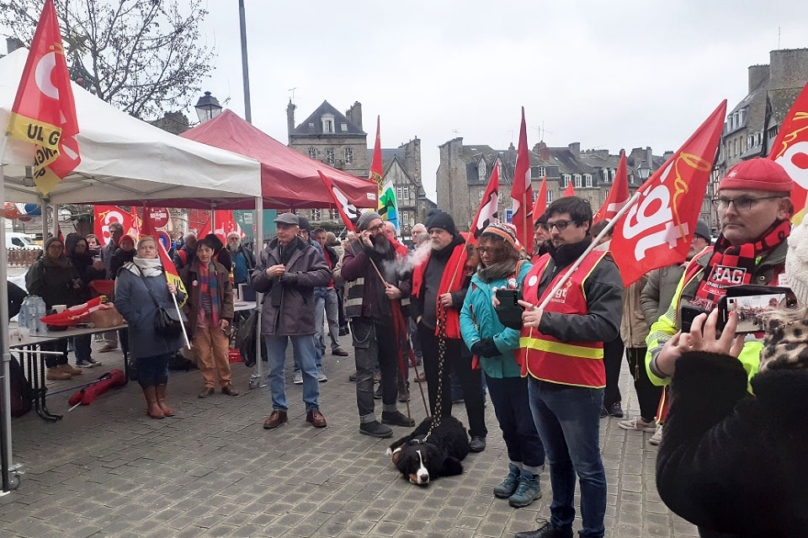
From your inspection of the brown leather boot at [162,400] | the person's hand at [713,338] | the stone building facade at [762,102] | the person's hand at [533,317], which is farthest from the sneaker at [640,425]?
the stone building facade at [762,102]

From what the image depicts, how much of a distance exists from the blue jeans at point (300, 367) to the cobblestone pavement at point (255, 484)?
0.92 ft

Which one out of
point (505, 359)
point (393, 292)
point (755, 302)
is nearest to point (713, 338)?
point (755, 302)

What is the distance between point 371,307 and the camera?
552cm

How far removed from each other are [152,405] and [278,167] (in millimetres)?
3319

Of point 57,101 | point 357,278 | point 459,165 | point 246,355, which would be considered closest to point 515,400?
point 357,278

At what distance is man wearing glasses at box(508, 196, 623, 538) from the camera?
9.71 feet

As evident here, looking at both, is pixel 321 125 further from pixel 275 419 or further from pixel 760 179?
pixel 760 179

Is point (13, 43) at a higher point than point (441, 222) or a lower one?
higher

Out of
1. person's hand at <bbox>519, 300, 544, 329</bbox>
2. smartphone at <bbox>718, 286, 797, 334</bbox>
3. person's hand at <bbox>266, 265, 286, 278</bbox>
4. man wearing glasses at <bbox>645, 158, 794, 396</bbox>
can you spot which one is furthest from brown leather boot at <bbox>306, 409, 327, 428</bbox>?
smartphone at <bbox>718, 286, 797, 334</bbox>

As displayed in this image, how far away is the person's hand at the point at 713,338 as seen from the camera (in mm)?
1324

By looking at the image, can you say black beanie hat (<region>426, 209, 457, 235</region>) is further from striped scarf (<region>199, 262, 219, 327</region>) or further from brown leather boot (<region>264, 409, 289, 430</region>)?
striped scarf (<region>199, 262, 219, 327</region>)

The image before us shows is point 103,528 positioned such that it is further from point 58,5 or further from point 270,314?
point 58,5

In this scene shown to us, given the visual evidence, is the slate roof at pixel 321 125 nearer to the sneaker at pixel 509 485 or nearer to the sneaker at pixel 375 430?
the sneaker at pixel 375 430

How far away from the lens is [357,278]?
5.64 m
